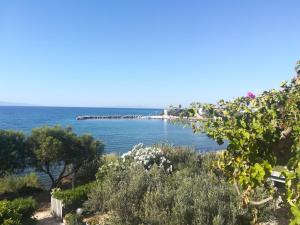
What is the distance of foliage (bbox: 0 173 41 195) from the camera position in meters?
13.8

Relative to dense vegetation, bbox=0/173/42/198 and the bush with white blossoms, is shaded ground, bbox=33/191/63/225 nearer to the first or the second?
dense vegetation, bbox=0/173/42/198

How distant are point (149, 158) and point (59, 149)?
455 centimetres

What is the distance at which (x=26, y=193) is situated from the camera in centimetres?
1394

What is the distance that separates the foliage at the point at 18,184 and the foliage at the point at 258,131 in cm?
1165

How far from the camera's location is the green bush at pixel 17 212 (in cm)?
840

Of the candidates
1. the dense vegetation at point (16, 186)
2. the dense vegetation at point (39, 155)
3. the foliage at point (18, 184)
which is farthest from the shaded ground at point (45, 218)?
the foliage at point (18, 184)

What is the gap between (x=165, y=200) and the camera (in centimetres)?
738

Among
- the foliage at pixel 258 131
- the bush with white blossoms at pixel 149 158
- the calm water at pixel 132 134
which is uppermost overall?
the foliage at pixel 258 131

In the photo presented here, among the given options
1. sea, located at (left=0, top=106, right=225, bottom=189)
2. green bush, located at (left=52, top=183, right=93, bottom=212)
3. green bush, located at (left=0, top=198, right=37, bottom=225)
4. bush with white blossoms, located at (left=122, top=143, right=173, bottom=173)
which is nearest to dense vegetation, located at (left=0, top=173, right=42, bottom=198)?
sea, located at (left=0, top=106, right=225, bottom=189)

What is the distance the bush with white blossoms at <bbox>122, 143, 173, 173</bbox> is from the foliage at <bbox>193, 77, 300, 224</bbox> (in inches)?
281

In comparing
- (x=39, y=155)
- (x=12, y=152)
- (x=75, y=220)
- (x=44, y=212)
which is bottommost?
(x=44, y=212)

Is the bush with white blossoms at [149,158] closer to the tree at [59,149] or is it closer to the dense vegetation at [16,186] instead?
the tree at [59,149]

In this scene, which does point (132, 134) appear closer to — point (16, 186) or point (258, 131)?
point (16, 186)

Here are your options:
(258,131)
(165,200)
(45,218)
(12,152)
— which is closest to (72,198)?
(45,218)
